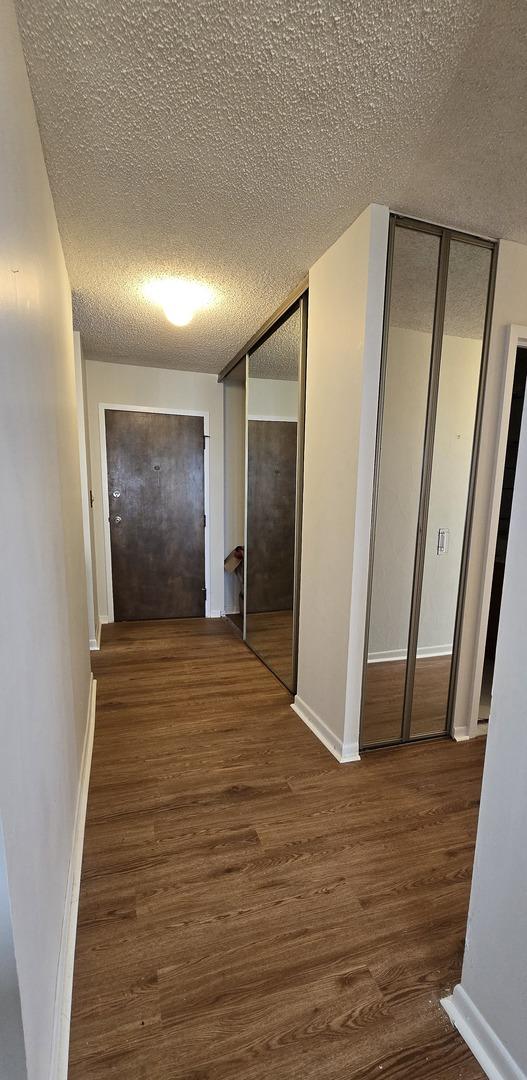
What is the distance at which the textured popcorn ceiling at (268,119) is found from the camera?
1.05 metres

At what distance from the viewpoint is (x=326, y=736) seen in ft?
7.20

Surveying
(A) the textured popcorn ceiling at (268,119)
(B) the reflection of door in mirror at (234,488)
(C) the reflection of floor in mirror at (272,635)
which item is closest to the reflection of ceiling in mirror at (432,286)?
(A) the textured popcorn ceiling at (268,119)

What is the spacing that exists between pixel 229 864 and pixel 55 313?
219 centimetres

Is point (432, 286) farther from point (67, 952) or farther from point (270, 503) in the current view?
point (67, 952)

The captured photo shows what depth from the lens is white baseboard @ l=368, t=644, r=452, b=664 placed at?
2.09m

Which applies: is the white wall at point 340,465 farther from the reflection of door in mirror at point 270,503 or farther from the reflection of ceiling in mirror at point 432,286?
the reflection of door in mirror at point 270,503

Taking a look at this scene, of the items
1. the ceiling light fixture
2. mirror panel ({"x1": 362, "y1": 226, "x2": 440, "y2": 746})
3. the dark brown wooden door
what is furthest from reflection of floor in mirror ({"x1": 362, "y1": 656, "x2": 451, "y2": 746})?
the dark brown wooden door

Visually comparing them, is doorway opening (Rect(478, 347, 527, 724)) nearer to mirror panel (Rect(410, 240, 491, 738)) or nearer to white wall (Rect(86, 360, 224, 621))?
mirror panel (Rect(410, 240, 491, 738))

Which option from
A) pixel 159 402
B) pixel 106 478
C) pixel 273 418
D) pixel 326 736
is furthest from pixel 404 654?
pixel 159 402

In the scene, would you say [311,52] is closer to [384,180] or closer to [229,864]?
[384,180]

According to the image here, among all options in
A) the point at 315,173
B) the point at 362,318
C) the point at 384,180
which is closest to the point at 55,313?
the point at 315,173

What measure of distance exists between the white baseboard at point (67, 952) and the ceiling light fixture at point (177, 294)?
2.49 meters

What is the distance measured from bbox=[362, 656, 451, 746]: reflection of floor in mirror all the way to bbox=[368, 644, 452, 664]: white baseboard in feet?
0.06

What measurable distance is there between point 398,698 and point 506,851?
4.31 ft
